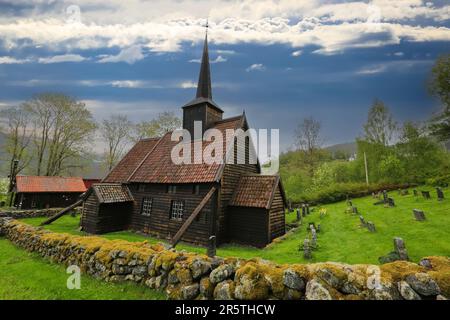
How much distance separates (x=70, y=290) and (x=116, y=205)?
11616 mm

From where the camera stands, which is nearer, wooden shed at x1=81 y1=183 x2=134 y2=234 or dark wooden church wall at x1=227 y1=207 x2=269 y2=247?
dark wooden church wall at x1=227 y1=207 x2=269 y2=247

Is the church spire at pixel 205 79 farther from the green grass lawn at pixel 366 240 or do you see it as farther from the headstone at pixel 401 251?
the headstone at pixel 401 251

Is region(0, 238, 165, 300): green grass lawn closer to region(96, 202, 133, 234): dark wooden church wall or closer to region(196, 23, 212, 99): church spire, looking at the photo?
region(96, 202, 133, 234): dark wooden church wall

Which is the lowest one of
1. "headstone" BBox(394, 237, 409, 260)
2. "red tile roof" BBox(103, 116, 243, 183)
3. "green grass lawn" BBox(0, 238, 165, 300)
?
"green grass lawn" BBox(0, 238, 165, 300)

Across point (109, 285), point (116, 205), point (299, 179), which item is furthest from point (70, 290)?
point (299, 179)

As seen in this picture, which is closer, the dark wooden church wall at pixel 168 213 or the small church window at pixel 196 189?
the dark wooden church wall at pixel 168 213

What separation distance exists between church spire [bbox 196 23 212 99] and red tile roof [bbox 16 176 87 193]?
25.1m

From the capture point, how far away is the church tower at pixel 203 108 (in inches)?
723

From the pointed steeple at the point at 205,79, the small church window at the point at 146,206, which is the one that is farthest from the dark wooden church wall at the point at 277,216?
the pointed steeple at the point at 205,79

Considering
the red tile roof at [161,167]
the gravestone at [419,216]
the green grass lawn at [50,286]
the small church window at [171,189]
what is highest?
the red tile roof at [161,167]

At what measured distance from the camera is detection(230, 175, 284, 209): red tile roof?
13812mm

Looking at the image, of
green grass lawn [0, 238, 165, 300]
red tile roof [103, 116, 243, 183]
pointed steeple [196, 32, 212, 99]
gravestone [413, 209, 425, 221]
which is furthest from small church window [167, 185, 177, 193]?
gravestone [413, 209, 425, 221]

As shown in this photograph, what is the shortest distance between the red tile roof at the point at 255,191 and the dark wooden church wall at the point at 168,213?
2.07 metres

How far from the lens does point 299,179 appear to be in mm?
37500
